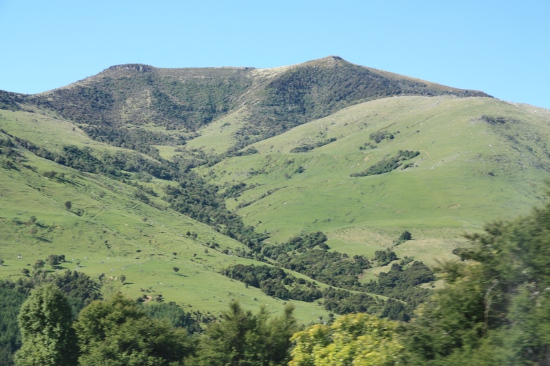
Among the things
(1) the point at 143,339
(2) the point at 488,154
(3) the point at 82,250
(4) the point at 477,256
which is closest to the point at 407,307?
(3) the point at 82,250

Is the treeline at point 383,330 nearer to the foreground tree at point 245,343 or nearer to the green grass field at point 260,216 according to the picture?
the foreground tree at point 245,343

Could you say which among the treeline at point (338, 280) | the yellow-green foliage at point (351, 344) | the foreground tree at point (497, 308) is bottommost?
the treeline at point (338, 280)

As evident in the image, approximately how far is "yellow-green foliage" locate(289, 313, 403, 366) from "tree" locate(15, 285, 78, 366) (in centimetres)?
1671

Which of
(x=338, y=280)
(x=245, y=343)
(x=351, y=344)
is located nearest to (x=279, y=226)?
(x=338, y=280)

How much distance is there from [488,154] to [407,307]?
91297mm

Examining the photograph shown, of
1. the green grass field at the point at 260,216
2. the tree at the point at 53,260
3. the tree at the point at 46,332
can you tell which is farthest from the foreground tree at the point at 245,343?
the tree at the point at 53,260

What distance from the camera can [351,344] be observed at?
92.5ft

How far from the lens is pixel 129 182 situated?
197 meters

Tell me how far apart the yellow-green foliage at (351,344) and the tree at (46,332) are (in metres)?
16.7

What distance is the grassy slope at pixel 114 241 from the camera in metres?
98.3

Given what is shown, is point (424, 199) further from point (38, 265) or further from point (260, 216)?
point (38, 265)

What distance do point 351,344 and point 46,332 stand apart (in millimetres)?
21171

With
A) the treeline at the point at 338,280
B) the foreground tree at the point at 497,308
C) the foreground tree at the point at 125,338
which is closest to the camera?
the foreground tree at the point at 497,308

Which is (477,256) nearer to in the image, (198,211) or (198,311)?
(198,311)
